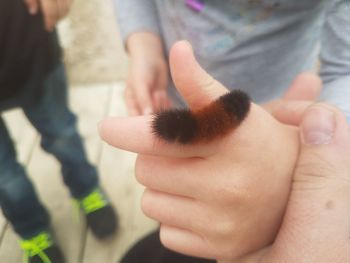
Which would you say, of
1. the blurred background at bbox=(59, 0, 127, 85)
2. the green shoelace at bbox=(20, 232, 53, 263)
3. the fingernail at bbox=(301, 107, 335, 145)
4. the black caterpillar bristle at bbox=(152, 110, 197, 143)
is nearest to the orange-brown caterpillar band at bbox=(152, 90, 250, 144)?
the black caterpillar bristle at bbox=(152, 110, 197, 143)

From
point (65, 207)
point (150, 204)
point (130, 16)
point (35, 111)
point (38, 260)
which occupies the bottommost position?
point (65, 207)

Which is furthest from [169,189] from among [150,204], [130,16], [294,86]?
[130,16]

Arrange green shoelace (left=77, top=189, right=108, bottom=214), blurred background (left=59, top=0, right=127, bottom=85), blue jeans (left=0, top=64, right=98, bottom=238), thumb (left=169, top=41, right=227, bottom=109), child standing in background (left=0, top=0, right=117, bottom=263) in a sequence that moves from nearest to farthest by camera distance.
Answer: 1. thumb (left=169, top=41, right=227, bottom=109)
2. child standing in background (left=0, top=0, right=117, bottom=263)
3. blue jeans (left=0, top=64, right=98, bottom=238)
4. green shoelace (left=77, top=189, right=108, bottom=214)
5. blurred background (left=59, top=0, right=127, bottom=85)

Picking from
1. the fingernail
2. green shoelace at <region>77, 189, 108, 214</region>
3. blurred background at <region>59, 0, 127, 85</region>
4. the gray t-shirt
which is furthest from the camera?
blurred background at <region>59, 0, 127, 85</region>

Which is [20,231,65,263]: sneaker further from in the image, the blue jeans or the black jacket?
the black jacket

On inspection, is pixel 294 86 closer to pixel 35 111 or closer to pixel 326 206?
pixel 326 206

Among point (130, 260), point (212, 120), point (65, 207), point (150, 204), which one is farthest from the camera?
point (65, 207)

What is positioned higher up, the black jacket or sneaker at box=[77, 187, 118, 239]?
the black jacket

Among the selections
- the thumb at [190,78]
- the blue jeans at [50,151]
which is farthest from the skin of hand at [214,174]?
the blue jeans at [50,151]
